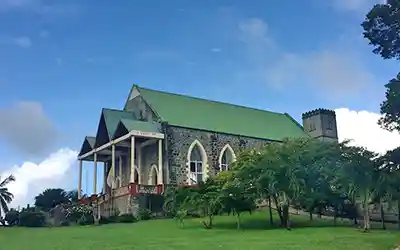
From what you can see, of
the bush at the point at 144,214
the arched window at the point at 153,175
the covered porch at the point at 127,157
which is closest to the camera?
the bush at the point at 144,214

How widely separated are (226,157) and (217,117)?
3751 millimetres

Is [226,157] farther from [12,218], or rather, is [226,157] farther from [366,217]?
[366,217]

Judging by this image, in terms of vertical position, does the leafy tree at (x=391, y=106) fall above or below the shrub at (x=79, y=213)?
above

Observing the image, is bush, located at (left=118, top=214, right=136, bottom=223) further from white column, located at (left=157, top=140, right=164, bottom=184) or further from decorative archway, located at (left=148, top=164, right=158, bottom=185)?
decorative archway, located at (left=148, top=164, right=158, bottom=185)

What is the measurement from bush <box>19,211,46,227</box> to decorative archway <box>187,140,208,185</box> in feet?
37.6

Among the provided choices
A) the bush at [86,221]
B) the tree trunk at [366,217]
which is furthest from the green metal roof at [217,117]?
the tree trunk at [366,217]

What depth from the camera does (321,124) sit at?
2050 inches

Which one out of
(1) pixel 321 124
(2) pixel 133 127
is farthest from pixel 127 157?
(1) pixel 321 124

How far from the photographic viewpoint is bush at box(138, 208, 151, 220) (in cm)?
3500

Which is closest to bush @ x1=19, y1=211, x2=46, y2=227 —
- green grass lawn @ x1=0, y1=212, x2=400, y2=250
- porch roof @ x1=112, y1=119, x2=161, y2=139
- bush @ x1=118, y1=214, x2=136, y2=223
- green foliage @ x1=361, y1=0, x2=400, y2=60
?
bush @ x1=118, y1=214, x2=136, y2=223

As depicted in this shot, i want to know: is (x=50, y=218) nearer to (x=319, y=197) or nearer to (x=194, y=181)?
(x=194, y=181)

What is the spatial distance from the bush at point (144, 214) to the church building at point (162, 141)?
850 mm

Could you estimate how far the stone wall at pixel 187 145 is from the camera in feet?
136

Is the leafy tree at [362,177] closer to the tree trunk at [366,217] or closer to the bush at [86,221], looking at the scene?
the tree trunk at [366,217]
